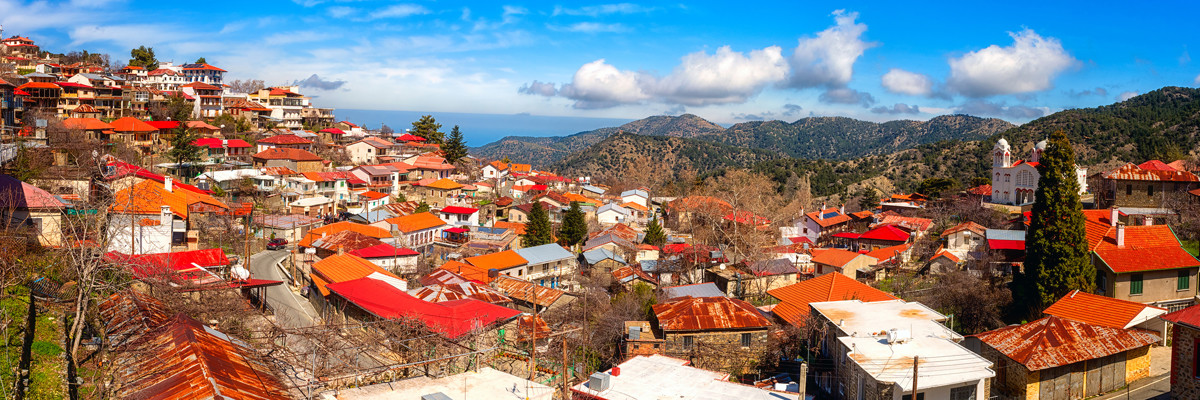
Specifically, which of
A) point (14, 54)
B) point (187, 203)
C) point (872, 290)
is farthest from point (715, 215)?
point (14, 54)

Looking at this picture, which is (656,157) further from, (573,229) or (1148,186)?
(1148,186)

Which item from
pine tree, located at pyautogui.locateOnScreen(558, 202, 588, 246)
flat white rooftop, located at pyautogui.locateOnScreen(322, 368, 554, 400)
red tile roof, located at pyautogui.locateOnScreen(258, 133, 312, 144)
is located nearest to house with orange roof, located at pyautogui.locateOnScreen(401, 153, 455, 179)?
red tile roof, located at pyautogui.locateOnScreen(258, 133, 312, 144)

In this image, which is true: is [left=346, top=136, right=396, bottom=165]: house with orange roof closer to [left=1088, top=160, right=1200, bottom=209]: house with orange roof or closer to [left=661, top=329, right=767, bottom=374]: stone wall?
[left=661, top=329, right=767, bottom=374]: stone wall

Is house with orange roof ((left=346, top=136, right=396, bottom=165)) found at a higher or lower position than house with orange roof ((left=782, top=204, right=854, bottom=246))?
higher

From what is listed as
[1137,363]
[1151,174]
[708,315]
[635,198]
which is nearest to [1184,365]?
[1137,363]

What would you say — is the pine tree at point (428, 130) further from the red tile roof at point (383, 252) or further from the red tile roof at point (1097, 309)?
the red tile roof at point (1097, 309)

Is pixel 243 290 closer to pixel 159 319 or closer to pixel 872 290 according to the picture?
pixel 159 319
